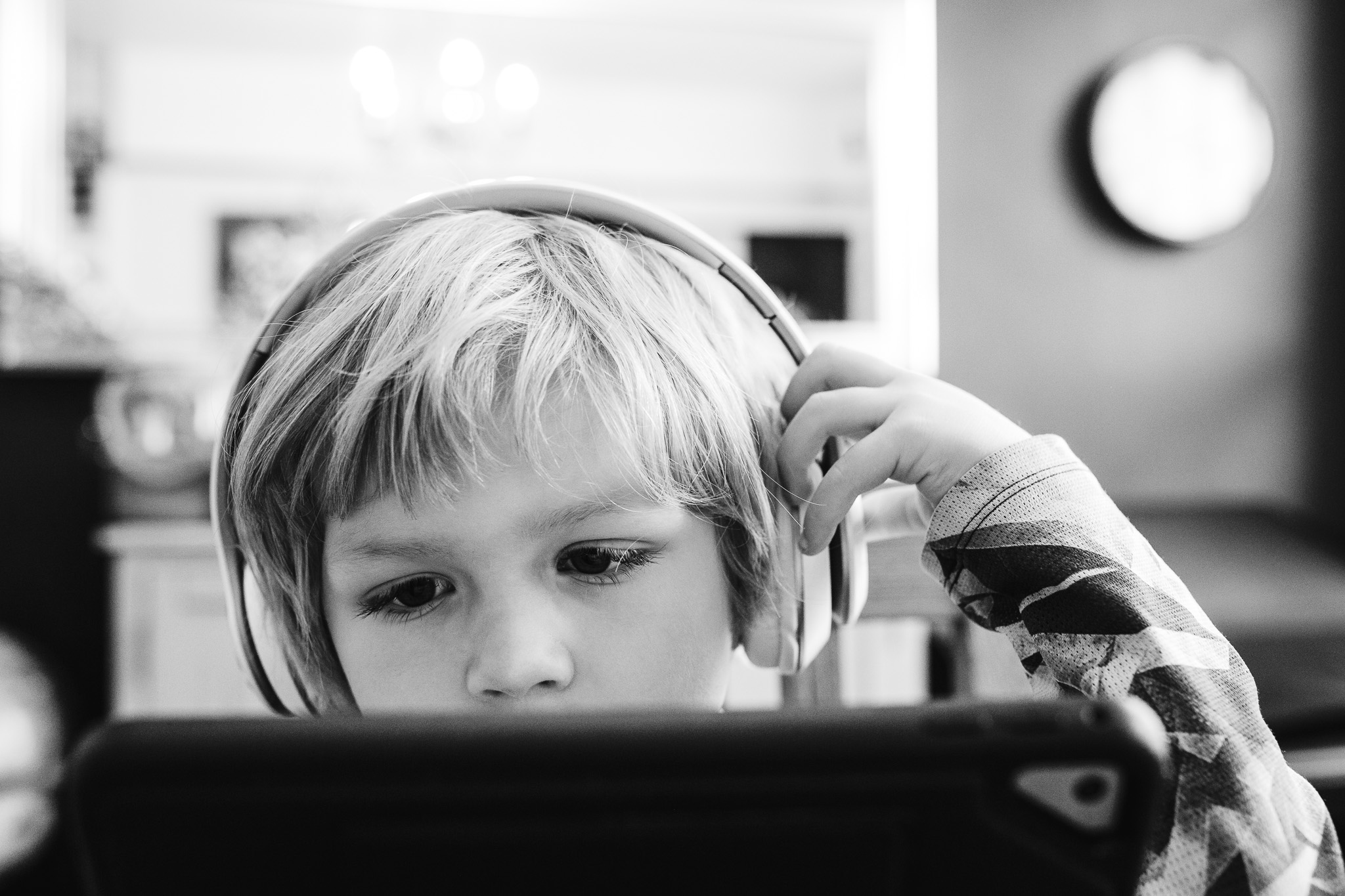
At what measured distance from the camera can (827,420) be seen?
0.46m

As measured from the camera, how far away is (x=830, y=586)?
1.70 ft

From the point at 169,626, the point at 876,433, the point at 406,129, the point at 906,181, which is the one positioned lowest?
the point at 169,626

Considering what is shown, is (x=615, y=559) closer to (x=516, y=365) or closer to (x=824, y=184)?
(x=516, y=365)

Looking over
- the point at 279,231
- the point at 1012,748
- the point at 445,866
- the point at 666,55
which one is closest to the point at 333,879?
the point at 445,866

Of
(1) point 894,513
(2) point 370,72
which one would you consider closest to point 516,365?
(1) point 894,513

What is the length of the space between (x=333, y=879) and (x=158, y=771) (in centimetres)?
4

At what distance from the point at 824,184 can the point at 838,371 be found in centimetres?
224

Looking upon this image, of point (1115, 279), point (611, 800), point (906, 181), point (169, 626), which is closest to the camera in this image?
point (611, 800)

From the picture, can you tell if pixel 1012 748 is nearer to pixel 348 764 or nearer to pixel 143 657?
pixel 348 764

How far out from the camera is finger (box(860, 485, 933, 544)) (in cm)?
52

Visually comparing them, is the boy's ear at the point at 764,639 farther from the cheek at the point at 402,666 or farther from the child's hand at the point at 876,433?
the cheek at the point at 402,666

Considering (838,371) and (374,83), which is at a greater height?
(374,83)

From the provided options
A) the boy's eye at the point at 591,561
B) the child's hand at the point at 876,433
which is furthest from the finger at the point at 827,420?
the boy's eye at the point at 591,561

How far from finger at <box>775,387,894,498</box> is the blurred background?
1795mm
